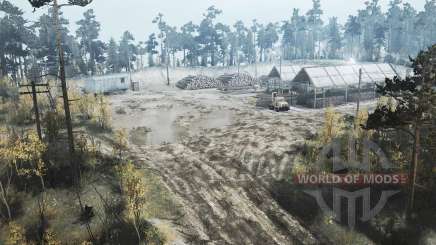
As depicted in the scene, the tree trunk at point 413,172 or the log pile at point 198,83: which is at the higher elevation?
the log pile at point 198,83

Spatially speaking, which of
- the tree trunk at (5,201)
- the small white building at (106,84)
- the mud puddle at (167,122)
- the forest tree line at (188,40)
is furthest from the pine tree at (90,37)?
the tree trunk at (5,201)

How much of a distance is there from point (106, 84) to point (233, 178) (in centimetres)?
4323

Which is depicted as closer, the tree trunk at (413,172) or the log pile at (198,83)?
the tree trunk at (413,172)

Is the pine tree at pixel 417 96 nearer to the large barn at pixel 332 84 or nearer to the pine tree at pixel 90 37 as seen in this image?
the large barn at pixel 332 84

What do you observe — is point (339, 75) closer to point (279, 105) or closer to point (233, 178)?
point (279, 105)

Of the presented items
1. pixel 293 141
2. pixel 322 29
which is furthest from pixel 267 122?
pixel 322 29

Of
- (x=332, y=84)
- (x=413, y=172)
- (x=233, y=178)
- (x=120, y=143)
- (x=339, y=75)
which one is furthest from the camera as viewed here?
(x=339, y=75)

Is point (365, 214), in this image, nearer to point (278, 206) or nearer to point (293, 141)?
point (278, 206)

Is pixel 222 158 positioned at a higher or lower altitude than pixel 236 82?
lower

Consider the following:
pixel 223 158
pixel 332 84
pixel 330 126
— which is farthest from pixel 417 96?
pixel 332 84

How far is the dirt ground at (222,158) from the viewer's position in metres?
20.1

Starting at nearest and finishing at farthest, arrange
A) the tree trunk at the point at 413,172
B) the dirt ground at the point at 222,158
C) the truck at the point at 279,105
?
1. the tree trunk at the point at 413,172
2. the dirt ground at the point at 222,158
3. the truck at the point at 279,105

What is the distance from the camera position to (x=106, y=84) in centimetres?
6169

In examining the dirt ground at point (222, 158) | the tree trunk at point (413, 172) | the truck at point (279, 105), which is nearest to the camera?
the tree trunk at point (413, 172)
